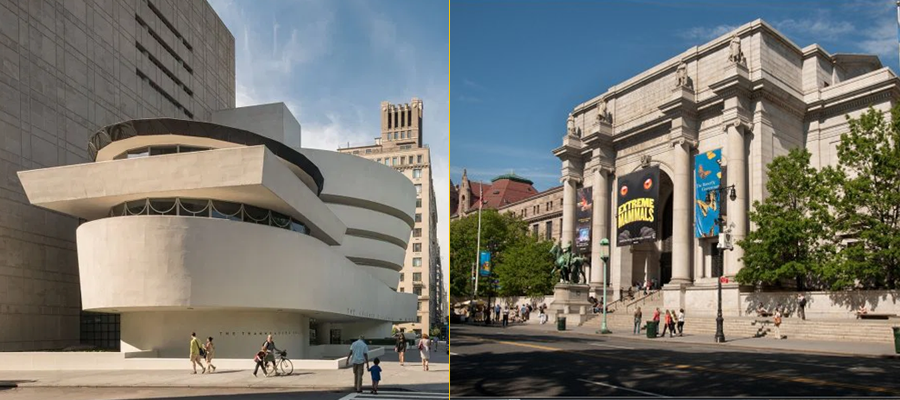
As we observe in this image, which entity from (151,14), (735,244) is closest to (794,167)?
(735,244)

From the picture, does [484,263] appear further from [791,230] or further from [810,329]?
[791,230]

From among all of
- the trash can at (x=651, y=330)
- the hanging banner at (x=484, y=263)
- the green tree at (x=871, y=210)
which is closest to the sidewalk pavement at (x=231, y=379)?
the trash can at (x=651, y=330)

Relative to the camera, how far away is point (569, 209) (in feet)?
228

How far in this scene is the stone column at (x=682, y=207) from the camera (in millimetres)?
56469

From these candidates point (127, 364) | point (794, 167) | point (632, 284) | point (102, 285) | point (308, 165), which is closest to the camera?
point (127, 364)

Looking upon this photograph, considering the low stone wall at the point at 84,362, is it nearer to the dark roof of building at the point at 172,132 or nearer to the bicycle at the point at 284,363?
the bicycle at the point at 284,363

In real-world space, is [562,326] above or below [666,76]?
below

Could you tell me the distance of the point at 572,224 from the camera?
69625 mm

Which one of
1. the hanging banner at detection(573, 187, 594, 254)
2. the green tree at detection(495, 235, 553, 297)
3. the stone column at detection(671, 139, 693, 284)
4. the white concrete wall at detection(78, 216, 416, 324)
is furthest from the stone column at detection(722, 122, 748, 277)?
the white concrete wall at detection(78, 216, 416, 324)

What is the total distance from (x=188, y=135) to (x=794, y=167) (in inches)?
Result: 1469

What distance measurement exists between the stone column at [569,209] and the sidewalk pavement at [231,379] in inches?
1506

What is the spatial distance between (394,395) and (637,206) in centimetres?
4253

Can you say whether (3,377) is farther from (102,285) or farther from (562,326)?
(562,326)

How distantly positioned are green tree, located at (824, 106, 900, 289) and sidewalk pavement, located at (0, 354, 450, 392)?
24362 millimetres
